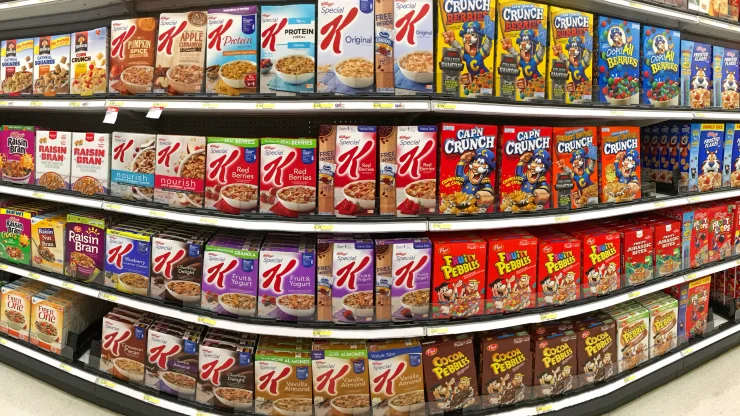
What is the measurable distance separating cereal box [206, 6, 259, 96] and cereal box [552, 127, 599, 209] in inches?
58.5

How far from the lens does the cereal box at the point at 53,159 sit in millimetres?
2166

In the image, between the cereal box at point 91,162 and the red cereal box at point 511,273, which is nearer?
the red cereal box at point 511,273

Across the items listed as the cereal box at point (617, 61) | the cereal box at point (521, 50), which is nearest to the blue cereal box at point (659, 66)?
the cereal box at point (617, 61)

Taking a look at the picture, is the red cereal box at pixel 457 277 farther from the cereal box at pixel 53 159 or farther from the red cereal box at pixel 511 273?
the cereal box at pixel 53 159

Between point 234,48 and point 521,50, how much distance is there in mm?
1344

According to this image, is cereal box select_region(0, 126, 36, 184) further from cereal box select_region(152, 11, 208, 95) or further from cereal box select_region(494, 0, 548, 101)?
cereal box select_region(494, 0, 548, 101)

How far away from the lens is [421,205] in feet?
5.74

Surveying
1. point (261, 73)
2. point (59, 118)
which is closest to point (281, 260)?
point (261, 73)

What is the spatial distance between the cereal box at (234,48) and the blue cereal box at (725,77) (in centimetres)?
272

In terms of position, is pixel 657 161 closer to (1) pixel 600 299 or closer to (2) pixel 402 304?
(1) pixel 600 299

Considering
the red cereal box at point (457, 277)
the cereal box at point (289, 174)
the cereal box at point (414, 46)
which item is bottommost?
the red cereal box at point (457, 277)

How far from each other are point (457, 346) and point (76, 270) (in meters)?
2.14

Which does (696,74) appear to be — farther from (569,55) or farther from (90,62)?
(90,62)

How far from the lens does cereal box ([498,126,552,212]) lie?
182 centimetres
